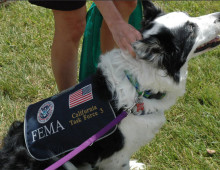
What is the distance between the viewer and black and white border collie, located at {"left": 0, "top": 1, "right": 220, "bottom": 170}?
2.20 metres

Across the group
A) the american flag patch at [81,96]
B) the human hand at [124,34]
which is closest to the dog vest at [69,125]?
the american flag patch at [81,96]

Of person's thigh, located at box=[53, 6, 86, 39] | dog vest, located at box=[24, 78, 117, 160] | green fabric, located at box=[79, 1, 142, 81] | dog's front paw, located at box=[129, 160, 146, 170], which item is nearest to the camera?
dog vest, located at box=[24, 78, 117, 160]

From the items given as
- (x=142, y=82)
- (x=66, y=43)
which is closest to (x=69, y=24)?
(x=66, y=43)

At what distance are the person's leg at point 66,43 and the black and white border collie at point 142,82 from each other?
0.59 metres

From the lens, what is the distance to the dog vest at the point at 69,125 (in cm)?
219

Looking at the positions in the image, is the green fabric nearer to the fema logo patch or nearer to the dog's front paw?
the dog's front paw

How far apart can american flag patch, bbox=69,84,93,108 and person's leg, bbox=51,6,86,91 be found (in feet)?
2.50

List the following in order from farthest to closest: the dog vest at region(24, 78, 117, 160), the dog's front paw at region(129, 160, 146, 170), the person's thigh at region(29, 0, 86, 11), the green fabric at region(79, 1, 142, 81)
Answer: the green fabric at region(79, 1, 142, 81)
the dog's front paw at region(129, 160, 146, 170)
the person's thigh at region(29, 0, 86, 11)
the dog vest at region(24, 78, 117, 160)

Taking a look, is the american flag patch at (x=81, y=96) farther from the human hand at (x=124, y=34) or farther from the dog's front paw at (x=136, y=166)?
the dog's front paw at (x=136, y=166)

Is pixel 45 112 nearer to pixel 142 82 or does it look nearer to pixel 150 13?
pixel 142 82

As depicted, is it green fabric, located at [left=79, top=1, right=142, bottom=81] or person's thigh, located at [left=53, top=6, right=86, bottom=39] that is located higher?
person's thigh, located at [left=53, top=6, right=86, bottom=39]

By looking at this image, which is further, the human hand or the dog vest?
the dog vest

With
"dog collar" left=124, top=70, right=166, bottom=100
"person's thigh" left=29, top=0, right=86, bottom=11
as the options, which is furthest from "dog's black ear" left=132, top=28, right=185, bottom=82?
"person's thigh" left=29, top=0, right=86, bottom=11

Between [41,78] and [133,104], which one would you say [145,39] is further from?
[41,78]
